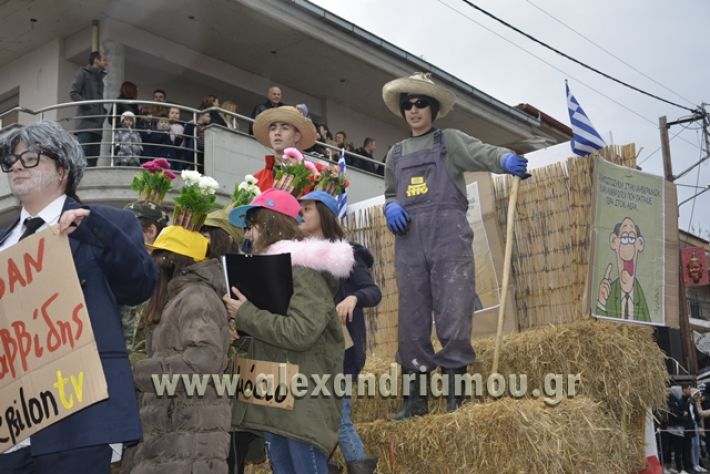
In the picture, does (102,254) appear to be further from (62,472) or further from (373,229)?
(373,229)

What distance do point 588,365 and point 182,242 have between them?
2802mm

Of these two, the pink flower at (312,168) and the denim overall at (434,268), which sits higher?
the pink flower at (312,168)

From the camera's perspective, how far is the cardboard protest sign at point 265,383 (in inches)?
136

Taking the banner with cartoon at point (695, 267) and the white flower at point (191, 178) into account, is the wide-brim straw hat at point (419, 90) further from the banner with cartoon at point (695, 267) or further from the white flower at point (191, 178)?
the banner with cartoon at point (695, 267)

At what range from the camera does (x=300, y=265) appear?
3637 millimetres

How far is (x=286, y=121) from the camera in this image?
5863 mm

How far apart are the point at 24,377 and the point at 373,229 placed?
5051 millimetres

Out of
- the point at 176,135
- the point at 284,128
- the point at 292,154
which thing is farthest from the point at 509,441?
the point at 176,135

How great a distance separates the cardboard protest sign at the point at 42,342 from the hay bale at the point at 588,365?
2.93 metres

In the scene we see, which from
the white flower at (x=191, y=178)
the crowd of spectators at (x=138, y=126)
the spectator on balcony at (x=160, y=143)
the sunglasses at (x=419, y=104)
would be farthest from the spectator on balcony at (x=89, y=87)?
the white flower at (x=191, y=178)

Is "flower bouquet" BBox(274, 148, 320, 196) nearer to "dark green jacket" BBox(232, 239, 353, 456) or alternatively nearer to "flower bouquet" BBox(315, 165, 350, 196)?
"flower bouquet" BBox(315, 165, 350, 196)

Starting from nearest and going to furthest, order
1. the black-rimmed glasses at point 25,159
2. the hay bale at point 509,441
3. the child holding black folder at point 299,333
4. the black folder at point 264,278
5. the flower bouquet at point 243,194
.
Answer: the black-rimmed glasses at point 25,159, the child holding black folder at point 299,333, the black folder at point 264,278, the hay bale at point 509,441, the flower bouquet at point 243,194

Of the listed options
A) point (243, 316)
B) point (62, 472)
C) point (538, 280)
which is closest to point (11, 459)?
A: point (62, 472)

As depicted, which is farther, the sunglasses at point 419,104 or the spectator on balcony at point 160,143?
the spectator on balcony at point 160,143
